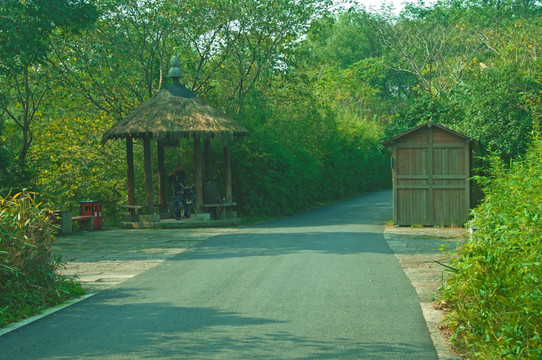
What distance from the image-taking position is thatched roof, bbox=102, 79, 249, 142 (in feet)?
64.4

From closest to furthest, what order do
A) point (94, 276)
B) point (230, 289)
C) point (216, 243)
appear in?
point (230, 289) → point (94, 276) → point (216, 243)

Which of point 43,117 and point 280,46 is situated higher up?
point 280,46

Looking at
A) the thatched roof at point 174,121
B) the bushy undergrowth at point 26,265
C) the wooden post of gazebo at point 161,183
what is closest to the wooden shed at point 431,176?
the thatched roof at point 174,121

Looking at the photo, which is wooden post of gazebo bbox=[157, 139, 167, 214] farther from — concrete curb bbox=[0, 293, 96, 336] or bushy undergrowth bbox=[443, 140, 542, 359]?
bushy undergrowth bbox=[443, 140, 542, 359]

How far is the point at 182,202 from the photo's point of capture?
21.6 m

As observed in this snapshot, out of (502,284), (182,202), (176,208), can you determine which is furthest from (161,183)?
(502,284)

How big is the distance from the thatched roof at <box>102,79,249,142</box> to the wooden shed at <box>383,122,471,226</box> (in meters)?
5.02

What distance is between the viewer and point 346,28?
65.6 meters

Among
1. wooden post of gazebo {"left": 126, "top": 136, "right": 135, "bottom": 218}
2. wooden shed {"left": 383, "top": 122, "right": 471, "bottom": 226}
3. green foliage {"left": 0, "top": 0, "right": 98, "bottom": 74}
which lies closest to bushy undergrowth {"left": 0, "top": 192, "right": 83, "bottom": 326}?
green foliage {"left": 0, "top": 0, "right": 98, "bottom": 74}

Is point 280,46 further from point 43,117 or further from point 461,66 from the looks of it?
point 461,66

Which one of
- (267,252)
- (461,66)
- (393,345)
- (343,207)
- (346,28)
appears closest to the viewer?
(393,345)

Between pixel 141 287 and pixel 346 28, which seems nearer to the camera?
pixel 141 287

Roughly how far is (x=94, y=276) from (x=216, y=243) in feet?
16.2

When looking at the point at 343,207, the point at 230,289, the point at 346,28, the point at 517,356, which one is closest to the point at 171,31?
the point at 343,207
